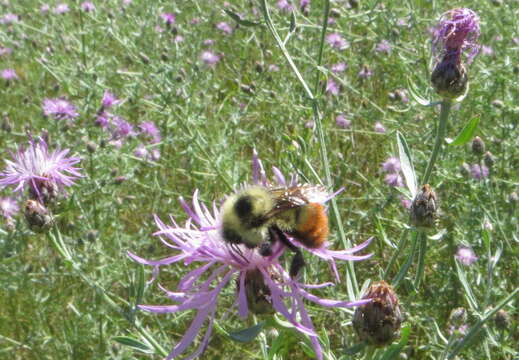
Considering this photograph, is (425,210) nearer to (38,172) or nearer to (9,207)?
(38,172)

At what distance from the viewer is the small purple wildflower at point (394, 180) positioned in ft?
7.99

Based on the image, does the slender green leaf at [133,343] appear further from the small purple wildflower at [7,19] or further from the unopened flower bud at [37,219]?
the small purple wildflower at [7,19]

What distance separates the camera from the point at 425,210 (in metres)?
1.22

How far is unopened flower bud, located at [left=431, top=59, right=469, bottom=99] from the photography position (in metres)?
1.38

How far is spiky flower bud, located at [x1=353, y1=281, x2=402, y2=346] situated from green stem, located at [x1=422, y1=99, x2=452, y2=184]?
316 mm

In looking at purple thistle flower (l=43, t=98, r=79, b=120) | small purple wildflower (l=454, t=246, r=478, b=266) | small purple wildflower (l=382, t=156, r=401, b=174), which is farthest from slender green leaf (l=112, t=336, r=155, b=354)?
purple thistle flower (l=43, t=98, r=79, b=120)

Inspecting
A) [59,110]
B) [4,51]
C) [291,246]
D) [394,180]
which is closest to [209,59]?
[59,110]

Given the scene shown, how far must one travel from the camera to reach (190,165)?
2844 mm

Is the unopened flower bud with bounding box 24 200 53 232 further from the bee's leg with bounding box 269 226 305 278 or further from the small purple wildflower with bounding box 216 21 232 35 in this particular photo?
the small purple wildflower with bounding box 216 21 232 35

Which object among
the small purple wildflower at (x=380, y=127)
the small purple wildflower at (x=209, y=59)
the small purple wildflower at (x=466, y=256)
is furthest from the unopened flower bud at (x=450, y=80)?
the small purple wildflower at (x=209, y=59)

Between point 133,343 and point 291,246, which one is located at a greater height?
point 291,246

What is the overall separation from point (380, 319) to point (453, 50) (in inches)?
27.7

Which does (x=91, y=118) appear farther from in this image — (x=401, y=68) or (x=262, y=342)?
(x=262, y=342)

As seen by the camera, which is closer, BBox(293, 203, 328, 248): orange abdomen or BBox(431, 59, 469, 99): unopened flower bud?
BBox(293, 203, 328, 248): orange abdomen
